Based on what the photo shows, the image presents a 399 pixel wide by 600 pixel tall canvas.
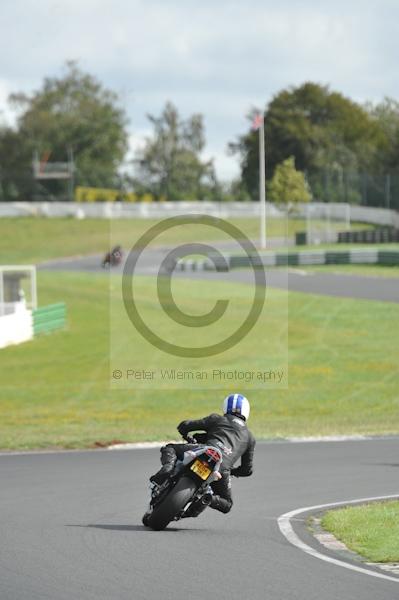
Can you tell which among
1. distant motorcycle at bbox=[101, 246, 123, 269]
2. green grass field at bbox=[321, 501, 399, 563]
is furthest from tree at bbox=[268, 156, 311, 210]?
green grass field at bbox=[321, 501, 399, 563]

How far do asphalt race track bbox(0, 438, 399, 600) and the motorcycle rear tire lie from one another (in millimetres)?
172

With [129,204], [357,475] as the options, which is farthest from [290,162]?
[357,475]

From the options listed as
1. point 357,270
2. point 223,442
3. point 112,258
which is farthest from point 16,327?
point 112,258

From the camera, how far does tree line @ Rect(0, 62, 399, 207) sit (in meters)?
110

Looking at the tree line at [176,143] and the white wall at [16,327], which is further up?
the tree line at [176,143]

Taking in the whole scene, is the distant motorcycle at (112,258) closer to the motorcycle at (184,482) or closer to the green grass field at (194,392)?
the green grass field at (194,392)

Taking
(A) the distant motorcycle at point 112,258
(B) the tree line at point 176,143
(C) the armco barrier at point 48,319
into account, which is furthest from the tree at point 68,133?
(C) the armco barrier at point 48,319

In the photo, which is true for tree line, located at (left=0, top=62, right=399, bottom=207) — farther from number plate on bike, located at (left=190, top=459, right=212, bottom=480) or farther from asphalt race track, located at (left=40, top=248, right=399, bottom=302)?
number plate on bike, located at (left=190, top=459, right=212, bottom=480)

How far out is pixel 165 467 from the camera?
1052 centimetres

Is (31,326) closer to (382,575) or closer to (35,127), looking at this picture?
(382,575)

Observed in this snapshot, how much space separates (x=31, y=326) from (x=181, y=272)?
79.4ft

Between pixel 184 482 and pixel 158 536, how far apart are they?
0.53 metres

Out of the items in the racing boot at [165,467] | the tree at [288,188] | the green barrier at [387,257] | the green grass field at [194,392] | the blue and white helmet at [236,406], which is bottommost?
the green grass field at [194,392]

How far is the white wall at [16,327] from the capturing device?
1329 inches
